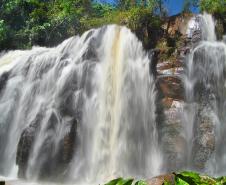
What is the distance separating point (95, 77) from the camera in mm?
15719

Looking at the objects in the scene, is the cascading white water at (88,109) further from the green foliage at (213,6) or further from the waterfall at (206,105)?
the green foliage at (213,6)

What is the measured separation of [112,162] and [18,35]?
15046mm

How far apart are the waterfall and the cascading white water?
1242 millimetres

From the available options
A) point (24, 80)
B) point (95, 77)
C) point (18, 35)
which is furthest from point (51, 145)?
point (18, 35)

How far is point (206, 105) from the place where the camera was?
1470cm

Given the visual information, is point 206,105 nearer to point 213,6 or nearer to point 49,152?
point 49,152

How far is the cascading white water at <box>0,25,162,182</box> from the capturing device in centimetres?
1378

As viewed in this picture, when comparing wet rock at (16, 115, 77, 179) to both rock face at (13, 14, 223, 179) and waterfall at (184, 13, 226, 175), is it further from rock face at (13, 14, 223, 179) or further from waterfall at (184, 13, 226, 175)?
waterfall at (184, 13, 226, 175)

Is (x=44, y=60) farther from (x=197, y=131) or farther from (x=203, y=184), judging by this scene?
(x=203, y=184)

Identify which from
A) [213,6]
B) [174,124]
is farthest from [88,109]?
[213,6]

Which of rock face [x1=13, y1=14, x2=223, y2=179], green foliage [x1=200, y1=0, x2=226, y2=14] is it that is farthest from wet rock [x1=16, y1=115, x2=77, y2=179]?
green foliage [x1=200, y1=0, x2=226, y2=14]

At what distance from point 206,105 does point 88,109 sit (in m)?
4.12

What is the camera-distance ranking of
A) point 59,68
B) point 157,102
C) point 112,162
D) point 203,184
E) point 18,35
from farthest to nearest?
point 18,35 < point 59,68 < point 157,102 < point 112,162 < point 203,184

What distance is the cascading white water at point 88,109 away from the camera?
13781mm
